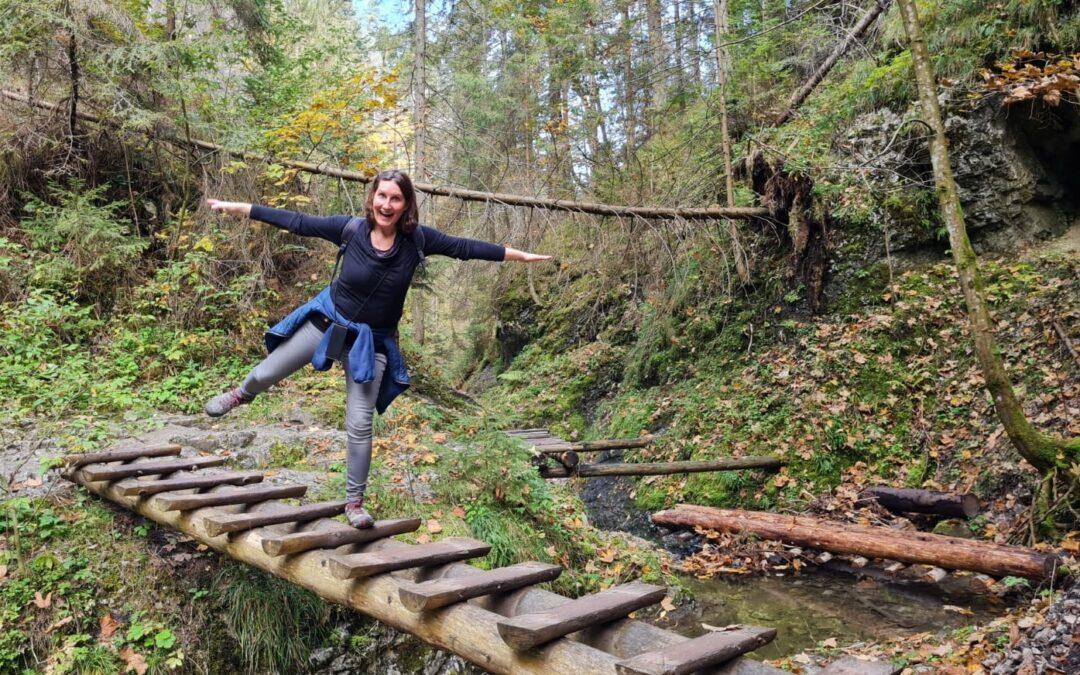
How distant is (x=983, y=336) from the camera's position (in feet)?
20.0

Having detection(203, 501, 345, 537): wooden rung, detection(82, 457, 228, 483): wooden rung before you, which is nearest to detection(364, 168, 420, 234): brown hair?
detection(203, 501, 345, 537): wooden rung

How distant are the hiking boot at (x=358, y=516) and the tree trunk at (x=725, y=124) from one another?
782 centimetres

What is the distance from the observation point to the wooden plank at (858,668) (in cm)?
255

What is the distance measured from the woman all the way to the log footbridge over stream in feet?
1.39

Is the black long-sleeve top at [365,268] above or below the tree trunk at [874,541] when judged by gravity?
above

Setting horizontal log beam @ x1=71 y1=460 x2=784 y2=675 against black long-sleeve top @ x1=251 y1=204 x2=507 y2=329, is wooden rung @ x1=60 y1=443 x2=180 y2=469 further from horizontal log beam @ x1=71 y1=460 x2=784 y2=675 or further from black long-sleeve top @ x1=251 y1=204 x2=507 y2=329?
black long-sleeve top @ x1=251 y1=204 x2=507 y2=329

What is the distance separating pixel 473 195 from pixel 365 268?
553 cm

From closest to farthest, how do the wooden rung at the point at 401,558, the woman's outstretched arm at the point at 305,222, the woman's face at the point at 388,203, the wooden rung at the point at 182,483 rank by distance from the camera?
the wooden rung at the point at 401,558, the woman's face at the point at 388,203, the woman's outstretched arm at the point at 305,222, the wooden rung at the point at 182,483

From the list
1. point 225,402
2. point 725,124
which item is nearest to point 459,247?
point 225,402

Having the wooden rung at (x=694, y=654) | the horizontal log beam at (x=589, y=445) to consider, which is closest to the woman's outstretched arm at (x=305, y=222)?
the wooden rung at (x=694, y=654)

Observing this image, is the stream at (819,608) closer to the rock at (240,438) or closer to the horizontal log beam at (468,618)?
the horizontal log beam at (468,618)

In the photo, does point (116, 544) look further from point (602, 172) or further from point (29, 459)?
point (602, 172)

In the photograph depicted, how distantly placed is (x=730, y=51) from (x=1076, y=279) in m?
6.24

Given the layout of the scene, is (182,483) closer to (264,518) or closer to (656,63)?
(264,518)
